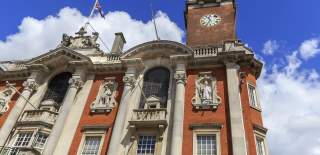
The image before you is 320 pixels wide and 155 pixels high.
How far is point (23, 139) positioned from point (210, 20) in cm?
1928

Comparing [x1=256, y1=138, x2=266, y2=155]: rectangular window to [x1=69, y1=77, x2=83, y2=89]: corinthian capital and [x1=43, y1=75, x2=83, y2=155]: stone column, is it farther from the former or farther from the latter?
[x1=69, y1=77, x2=83, y2=89]: corinthian capital

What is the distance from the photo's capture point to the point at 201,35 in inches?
1124

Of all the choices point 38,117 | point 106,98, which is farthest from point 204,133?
point 38,117

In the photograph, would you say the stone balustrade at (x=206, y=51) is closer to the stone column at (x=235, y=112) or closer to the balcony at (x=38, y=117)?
the stone column at (x=235, y=112)

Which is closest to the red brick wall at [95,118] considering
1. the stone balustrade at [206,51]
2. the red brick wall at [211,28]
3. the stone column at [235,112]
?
the stone balustrade at [206,51]

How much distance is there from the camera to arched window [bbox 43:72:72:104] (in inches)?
987

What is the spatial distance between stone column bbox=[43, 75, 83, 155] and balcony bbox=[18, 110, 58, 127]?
0.76 meters

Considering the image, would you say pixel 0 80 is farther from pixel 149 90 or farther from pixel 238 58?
pixel 238 58

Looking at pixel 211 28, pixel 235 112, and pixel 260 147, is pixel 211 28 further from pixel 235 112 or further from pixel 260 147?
pixel 260 147

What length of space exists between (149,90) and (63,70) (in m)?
8.15

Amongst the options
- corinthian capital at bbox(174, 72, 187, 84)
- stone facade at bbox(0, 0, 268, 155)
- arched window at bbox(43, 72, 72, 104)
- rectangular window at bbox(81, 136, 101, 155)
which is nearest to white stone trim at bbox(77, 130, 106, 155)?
stone facade at bbox(0, 0, 268, 155)

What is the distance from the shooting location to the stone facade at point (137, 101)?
63.8 feet

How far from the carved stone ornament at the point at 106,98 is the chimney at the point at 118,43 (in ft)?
15.4

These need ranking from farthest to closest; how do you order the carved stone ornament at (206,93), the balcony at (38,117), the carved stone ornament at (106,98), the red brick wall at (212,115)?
the carved stone ornament at (106,98)
the balcony at (38,117)
the carved stone ornament at (206,93)
the red brick wall at (212,115)
